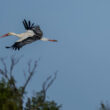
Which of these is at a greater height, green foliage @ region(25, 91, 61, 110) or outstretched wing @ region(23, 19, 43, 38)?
outstretched wing @ region(23, 19, 43, 38)

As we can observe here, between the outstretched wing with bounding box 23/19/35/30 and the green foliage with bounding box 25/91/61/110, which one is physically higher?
the outstretched wing with bounding box 23/19/35/30

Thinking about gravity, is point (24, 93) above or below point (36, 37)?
below

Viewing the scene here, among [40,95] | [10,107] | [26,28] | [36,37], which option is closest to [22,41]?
[36,37]

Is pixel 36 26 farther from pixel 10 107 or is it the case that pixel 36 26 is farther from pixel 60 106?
pixel 10 107

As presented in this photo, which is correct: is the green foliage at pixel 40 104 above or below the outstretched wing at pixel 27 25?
below

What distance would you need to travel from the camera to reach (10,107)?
16219 mm

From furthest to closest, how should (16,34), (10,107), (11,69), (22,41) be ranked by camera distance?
(11,69) < (16,34) < (22,41) < (10,107)

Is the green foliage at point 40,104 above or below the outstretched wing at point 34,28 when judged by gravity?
below

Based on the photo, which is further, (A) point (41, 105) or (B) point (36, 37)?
(A) point (41, 105)

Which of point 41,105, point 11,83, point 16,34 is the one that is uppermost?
point 16,34

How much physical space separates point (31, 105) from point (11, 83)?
82.3 inches

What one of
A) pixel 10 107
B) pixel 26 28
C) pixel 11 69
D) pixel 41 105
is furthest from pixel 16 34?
pixel 10 107

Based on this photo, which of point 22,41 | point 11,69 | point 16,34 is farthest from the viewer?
point 11,69

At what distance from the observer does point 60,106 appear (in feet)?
95.0
